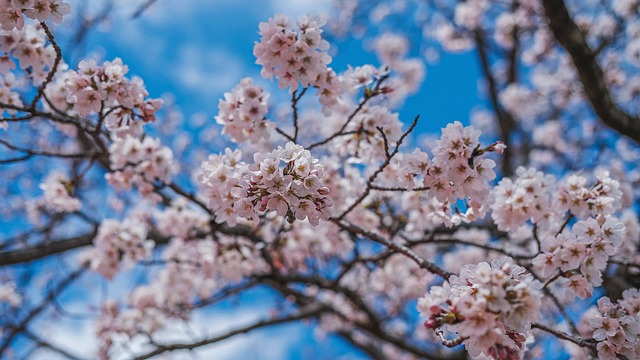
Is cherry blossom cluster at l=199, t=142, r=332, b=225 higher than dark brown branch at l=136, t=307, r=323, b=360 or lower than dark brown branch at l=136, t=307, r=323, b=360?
lower

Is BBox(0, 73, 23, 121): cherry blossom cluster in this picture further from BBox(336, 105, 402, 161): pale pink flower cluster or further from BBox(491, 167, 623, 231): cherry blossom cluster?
BBox(491, 167, 623, 231): cherry blossom cluster

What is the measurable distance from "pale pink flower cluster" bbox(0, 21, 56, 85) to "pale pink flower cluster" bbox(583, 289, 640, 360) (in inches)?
128

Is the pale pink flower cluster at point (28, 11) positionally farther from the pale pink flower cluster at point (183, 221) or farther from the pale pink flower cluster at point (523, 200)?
the pale pink flower cluster at point (523, 200)

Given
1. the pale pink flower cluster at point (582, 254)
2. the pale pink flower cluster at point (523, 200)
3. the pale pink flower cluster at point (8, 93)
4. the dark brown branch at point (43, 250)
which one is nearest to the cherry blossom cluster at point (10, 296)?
the dark brown branch at point (43, 250)

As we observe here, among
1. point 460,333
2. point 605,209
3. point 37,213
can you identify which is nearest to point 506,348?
point 460,333

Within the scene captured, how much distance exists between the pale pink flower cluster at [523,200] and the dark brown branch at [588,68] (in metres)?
1.46

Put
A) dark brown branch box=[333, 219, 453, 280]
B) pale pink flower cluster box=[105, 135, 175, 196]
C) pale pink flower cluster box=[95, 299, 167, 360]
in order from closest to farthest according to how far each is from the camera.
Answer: dark brown branch box=[333, 219, 453, 280] → pale pink flower cluster box=[105, 135, 175, 196] → pale pink flower cluster box=[95, 299, 167, 360]

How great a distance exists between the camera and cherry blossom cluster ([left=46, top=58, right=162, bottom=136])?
2389 mm

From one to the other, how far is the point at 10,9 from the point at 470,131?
224cm

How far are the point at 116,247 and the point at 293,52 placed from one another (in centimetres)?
256

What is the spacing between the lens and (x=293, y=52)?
2.37 meters

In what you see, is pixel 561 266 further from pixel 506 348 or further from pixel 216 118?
pixel 216 118

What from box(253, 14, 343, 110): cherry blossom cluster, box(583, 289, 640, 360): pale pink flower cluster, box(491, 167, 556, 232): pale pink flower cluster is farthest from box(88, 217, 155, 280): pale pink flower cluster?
box(583, 289, 640, 360): pale pink flower cluster

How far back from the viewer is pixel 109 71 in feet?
7.92
